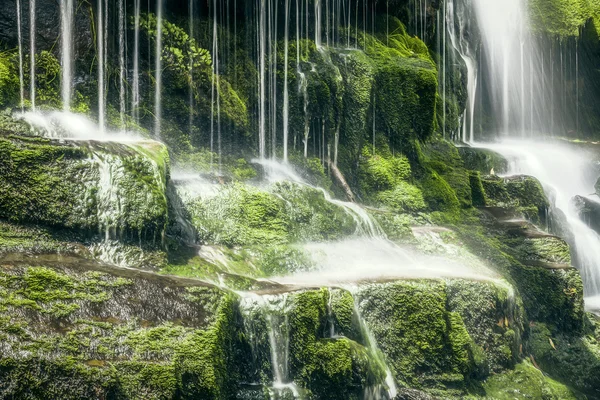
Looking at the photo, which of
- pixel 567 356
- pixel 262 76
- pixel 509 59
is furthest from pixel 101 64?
pixel 509 59

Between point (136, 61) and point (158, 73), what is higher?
point (136, 61)

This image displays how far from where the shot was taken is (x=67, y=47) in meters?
11.5

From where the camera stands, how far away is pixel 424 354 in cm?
933

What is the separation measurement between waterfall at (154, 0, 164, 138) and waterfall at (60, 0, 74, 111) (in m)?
1.62

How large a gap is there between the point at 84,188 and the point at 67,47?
401 centimetres

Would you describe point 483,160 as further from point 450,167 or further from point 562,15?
point 562,15

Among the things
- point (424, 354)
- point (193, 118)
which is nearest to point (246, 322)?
point (424, 354)

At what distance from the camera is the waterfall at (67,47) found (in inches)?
449

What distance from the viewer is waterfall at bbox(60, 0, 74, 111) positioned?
11.4 metres

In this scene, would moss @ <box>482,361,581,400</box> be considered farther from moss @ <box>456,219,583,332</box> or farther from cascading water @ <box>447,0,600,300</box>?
cascading water @ <box>447,0,600,300</box>

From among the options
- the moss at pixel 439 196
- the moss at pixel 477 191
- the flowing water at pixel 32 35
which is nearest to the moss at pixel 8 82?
the flowing water at pixel 32 35

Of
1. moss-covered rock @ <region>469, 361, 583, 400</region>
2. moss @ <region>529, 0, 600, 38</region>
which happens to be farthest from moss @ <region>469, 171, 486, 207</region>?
moss @ <region>529, 0, 600, 38</region>

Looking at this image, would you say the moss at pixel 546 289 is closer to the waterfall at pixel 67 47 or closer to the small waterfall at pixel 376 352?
the small waterfall at pixel 376 352

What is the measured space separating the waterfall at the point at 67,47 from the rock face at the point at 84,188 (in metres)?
2.82
